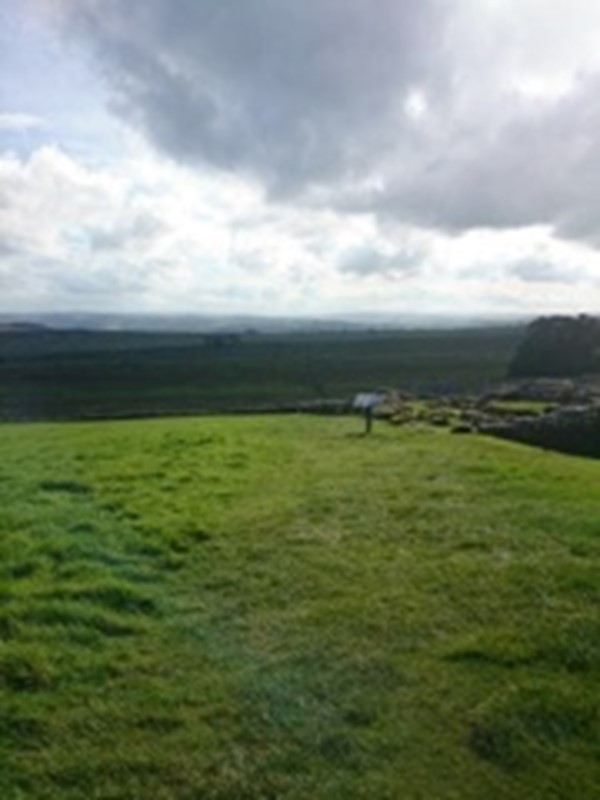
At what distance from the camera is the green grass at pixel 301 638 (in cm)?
855

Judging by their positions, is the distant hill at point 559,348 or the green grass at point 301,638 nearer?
the green grass at point 301,638

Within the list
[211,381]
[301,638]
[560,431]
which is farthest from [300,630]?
[211,381]

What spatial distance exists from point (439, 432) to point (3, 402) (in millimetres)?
101156

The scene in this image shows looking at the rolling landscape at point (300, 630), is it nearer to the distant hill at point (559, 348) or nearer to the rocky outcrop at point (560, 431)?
the rocky outcrop at point (560, 431)

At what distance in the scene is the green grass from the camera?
337 inches

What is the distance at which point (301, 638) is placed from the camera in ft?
37.7

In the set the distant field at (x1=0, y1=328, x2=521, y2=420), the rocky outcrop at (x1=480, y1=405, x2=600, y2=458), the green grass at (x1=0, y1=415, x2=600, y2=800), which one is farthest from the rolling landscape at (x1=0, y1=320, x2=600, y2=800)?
the distant field at (x1=0, y1=328, x2=521, y2=420)

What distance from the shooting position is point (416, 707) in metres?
9.62

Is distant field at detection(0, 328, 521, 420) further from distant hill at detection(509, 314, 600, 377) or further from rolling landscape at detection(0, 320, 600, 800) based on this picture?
rolling landscape at detection(0, 320, 600, 800)

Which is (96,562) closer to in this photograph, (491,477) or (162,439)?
(491,477)

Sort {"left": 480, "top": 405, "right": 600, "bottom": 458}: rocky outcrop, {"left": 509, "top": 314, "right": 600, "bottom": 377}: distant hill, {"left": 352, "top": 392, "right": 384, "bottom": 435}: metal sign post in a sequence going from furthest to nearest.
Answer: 1. {"left": 509, "top": 314, "right": 600, "bottom": 377}: distant hill
2. {"left": 480, "top": 405, "right": 600, "bottom": 458}: rocky outcrop
3. {"left": 352, "top": 392, "right": 384, "bottom": 435}: metal sign post

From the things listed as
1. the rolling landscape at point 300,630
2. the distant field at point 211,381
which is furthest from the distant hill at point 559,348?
the rolling landscape at point 300,630

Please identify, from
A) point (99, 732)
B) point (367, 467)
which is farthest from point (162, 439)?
point (99, 732)

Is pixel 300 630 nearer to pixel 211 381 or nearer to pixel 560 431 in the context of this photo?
pixel 560 431
